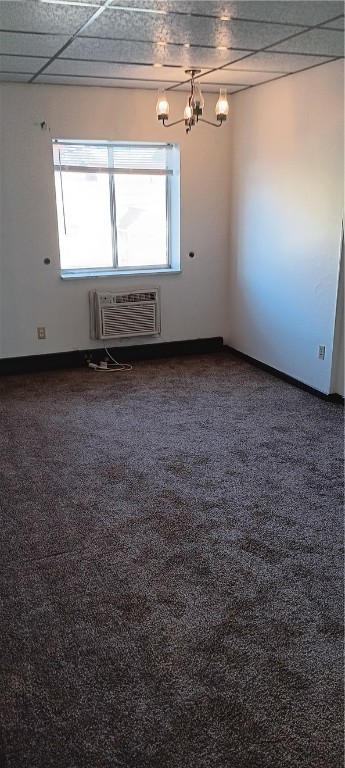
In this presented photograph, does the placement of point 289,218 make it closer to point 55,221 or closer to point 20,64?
point 55,221

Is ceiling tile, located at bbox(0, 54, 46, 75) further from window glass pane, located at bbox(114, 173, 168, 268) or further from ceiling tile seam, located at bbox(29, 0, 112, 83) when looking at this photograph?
window glass pane, located at bbox(114, 173, 168, 268)

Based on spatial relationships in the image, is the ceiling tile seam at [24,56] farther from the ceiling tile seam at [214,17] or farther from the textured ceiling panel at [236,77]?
the textured ceiling panel at [236,77]

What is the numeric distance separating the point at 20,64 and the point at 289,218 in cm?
223

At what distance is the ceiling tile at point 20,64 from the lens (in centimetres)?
367

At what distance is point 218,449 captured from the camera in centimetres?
366

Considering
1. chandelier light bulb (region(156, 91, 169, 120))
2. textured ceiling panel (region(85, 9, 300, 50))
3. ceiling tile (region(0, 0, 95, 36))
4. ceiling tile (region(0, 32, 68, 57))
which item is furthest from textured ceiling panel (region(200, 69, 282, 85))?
ceiling tile (region(0, 0, 95, 36))

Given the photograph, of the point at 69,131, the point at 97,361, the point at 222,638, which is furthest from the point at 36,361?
the point at 222,638

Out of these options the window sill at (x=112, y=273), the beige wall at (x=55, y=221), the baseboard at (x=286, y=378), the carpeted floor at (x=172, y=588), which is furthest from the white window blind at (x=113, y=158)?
the carpeted floor at (x=172, y=588)

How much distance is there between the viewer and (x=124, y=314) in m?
5.33

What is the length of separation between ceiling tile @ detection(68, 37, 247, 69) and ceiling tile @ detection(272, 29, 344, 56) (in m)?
0.29

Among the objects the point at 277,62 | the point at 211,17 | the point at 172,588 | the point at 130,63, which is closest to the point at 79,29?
the point at 211,17

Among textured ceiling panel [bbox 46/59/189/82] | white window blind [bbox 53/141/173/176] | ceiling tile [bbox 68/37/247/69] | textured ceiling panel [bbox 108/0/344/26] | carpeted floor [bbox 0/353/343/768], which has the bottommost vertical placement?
carpeted floor [bbox 0/353/343/768]

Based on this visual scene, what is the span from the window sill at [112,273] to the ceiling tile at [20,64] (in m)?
1.66

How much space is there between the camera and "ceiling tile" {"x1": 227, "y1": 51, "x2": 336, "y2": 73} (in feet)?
12.0
